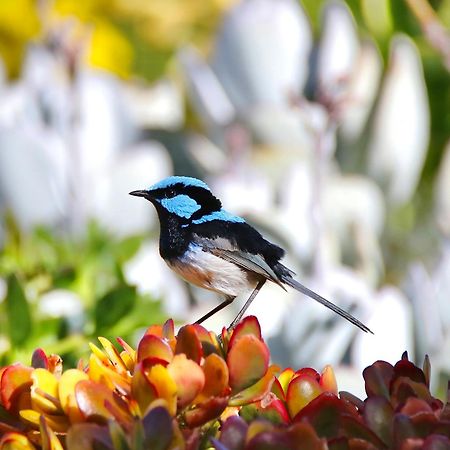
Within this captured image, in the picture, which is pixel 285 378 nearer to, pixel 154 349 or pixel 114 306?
pixel 154 349

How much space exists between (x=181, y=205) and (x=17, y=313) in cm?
48

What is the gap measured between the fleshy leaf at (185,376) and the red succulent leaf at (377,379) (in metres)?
0.20

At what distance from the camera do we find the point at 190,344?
112cm

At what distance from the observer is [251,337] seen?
3.67ft

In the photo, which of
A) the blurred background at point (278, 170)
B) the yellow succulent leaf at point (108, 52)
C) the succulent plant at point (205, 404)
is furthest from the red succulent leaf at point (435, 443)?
the yellow succulent leaf at point (108, 52)

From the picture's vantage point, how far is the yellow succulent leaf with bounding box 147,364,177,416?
3.48ft

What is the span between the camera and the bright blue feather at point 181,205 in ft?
4.60

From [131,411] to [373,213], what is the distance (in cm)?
181

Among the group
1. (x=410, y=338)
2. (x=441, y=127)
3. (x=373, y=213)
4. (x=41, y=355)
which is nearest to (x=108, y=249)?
(x=410, y=338)

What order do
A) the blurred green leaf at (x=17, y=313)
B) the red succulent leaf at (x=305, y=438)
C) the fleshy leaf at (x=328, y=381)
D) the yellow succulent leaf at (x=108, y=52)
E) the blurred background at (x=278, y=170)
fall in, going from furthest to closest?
the yellow succulent leaf at (x=108, y=52), the blurred background at (x=278, y=170), the blurred green leaf at (x=17, y=313), the fleshy leaf at (x=328, y=381), the red succulent leaf at (x=305, y=438)

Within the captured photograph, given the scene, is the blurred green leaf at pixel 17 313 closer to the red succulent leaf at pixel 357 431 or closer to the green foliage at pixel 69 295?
the green foliage at pixel 69 295

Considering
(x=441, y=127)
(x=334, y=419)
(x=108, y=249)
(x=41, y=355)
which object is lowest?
(x=108, y=249)

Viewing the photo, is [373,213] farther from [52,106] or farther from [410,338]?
[52,106]

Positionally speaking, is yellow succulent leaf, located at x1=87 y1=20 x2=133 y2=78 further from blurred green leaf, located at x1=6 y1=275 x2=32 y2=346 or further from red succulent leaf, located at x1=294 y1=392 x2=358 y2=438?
red succulent leaf, located at x1=294 y1=392 x2=358 y2=438
